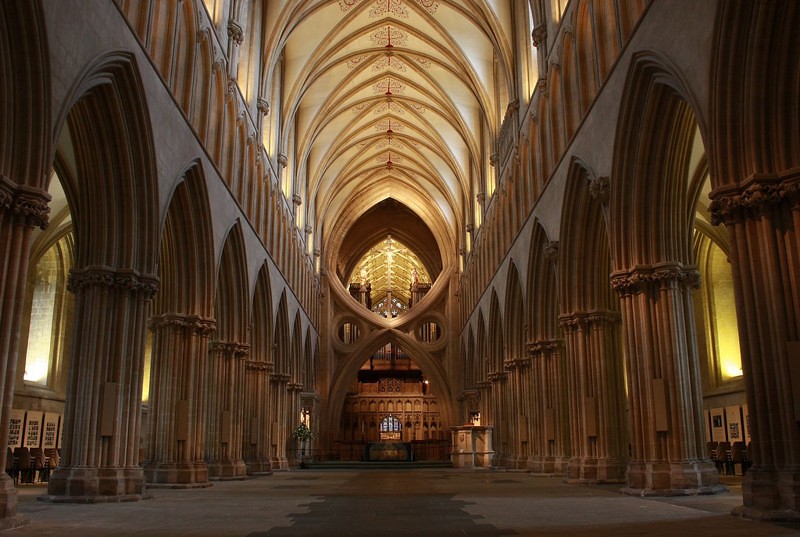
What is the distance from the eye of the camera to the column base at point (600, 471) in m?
17.4

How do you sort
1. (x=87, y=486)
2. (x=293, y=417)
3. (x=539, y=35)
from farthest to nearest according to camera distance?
(x=293, y=417), (x=539, y=35), (x=87, y=486)

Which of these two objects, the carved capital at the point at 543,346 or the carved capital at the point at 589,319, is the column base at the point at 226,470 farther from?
the carved capital at the point at 589,319

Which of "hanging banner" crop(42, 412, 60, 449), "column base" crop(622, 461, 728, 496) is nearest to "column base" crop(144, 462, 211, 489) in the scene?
"column base" crop(622, 461, 728, 496)

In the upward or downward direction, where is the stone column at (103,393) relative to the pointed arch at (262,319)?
downward

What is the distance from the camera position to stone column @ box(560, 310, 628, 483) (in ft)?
57.8

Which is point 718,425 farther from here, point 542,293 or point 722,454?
point 542,293

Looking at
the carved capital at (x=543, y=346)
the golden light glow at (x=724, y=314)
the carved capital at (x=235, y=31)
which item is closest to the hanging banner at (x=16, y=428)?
the carved capital at (x=235, y=31)

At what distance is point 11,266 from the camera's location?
9820 millimetres

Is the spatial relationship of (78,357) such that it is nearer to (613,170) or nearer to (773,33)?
(613,170)

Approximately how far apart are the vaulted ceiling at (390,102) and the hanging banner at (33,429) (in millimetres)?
13273

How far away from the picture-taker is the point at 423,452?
158ft

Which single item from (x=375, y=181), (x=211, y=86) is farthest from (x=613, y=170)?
(x=375, y=181)

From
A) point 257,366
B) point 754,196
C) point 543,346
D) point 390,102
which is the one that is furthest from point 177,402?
point 390,102

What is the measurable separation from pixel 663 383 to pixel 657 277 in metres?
2.00
